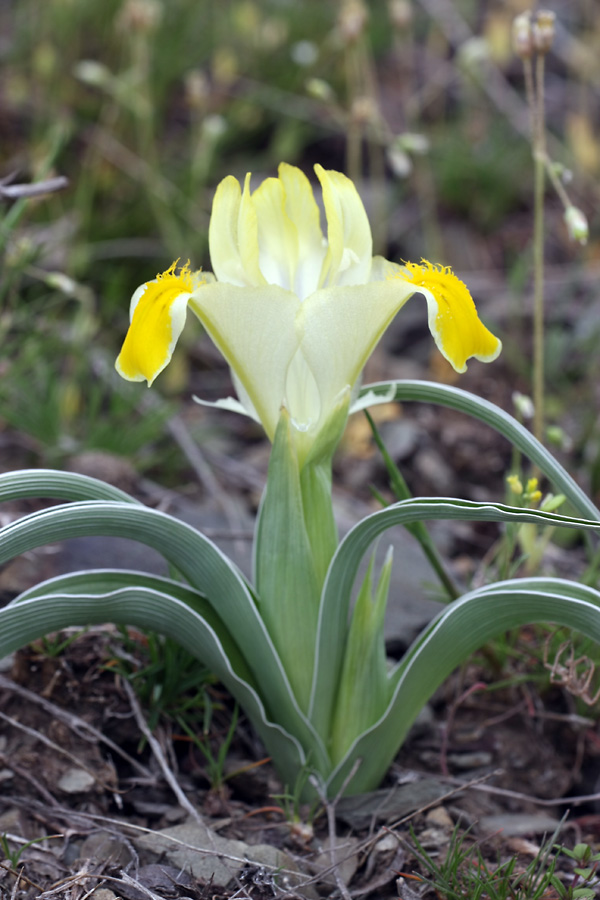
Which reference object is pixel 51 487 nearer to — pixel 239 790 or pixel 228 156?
pixel 239 790

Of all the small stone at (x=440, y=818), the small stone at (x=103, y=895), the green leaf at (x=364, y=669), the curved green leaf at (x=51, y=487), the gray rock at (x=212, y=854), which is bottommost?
the small stone at (x=440, y=818)

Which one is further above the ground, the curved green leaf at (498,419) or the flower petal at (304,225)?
the flower petal at (304,225)

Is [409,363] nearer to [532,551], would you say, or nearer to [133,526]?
[532,551]

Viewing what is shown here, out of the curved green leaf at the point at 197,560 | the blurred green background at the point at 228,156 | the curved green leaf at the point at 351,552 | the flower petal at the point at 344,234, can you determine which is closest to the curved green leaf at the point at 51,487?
the curved green leaf at the point at 197,560

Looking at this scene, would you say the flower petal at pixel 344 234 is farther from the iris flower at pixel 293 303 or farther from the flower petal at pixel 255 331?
the flower petal at pixel 255 331

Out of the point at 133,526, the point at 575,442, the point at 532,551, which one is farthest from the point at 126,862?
the point at 575,442

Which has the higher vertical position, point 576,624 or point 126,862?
point 576,624
